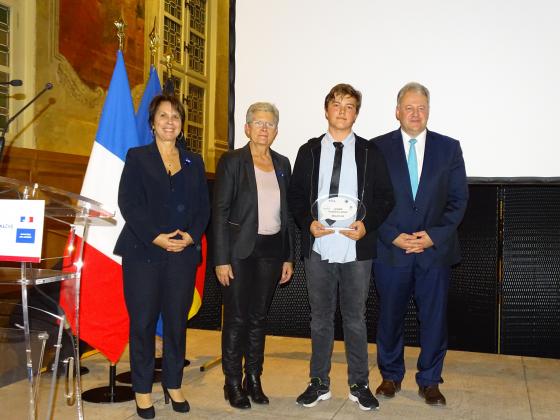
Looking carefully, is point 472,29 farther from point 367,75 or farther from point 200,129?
point 200,129

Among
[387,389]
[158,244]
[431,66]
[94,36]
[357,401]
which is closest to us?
[158,244]

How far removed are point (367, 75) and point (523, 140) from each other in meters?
0.97

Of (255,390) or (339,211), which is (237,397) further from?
(339,211)

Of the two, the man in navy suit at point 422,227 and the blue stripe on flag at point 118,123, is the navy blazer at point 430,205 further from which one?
the blue stripe on flag at point 118,123

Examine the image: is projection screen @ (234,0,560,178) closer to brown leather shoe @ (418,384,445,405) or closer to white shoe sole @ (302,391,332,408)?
brown leather shoe @ (418,384,445,405)

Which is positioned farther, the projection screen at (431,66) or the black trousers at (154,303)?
the projection screen at (431,66)

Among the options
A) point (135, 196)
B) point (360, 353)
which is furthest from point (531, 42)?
point (135, 196)

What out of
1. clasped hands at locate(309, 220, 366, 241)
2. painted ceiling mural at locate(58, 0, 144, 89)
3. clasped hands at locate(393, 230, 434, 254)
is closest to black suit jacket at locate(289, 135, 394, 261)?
clasped hands at locate(309, 220, 366, 241)

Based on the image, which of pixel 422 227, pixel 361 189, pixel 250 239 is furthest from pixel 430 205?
pixel 250 239

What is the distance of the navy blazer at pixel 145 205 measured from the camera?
9.42ft

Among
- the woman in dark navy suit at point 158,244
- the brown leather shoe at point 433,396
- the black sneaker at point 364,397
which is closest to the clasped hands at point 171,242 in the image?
the woman in dark navy suit at point 158,244

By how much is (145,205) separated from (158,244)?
20 cm

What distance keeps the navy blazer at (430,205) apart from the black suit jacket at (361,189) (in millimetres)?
116

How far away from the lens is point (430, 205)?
10.5 feet
